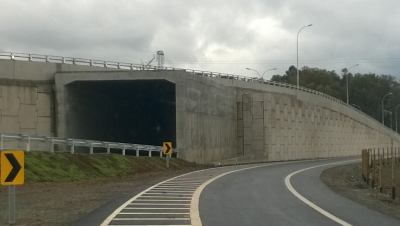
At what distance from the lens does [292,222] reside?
13180 millimetres

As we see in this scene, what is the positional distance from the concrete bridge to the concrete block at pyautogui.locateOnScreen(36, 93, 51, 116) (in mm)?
78

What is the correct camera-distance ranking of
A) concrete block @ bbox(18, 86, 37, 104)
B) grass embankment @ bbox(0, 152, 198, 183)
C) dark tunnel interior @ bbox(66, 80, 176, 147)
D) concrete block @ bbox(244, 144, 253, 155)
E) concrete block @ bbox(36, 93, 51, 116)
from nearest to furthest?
1. grass embankment @ bbox(0, 152, 198, 183)
2. concrete block @ bbox(18, 86, 37, 104)
3. concrete block @ bbox(36, 93, 51, 116)
4. dark tunnel interior @ bbox(66, 80, 176, 147)
5. concrete block @ bbox(244, 144, 253, 155)

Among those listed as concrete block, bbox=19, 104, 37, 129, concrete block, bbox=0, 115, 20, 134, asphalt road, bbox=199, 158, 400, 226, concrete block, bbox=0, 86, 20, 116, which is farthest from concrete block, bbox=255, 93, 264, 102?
asphalt road, bbox=199, 158, 400, 226

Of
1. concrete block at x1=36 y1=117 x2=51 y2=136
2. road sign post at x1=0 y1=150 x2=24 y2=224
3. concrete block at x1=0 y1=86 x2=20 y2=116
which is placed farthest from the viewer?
concrete block at x1=36 y1=117 x2=51 y2=136

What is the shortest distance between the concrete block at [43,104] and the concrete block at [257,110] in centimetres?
2334

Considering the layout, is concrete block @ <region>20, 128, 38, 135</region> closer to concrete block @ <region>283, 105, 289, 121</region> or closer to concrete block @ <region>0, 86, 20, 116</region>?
concrete block @ <region>0, 86, 20, 116</region>

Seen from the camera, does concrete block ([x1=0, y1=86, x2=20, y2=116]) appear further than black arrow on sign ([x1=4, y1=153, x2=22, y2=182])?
Yes

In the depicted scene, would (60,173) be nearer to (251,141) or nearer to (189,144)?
(189,144)

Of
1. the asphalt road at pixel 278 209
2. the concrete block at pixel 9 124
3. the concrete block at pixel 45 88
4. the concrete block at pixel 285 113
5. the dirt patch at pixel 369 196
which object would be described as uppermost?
the concrete block at pixel 45 88

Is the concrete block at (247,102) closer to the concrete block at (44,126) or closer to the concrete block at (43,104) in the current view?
the concrete block at (43,104)

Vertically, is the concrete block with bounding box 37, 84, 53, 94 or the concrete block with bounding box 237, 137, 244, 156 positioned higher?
Result: the concrete block with bounding box 37, 84, 53, 94

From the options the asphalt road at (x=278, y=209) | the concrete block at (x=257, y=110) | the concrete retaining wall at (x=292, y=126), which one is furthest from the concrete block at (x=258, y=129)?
the asphalt road at (x=278, y=209)

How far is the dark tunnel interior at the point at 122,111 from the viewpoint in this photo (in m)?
48.2

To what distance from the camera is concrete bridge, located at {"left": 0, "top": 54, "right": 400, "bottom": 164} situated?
151 feet
